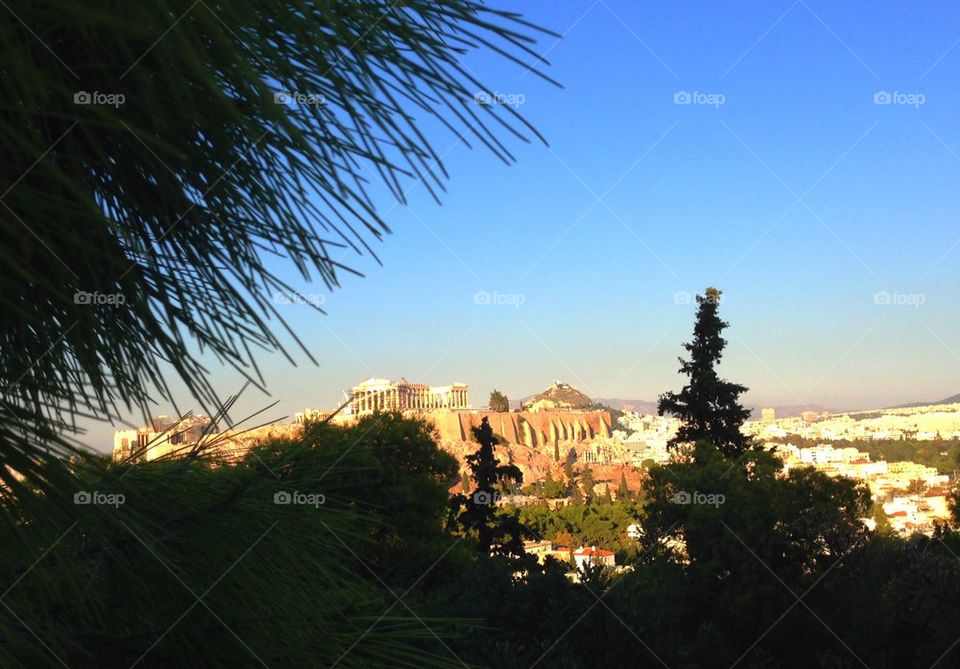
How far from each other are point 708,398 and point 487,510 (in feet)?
19.9

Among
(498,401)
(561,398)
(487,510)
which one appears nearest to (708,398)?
(487,510)

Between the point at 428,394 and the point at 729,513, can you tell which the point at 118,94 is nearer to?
the point at 729,513

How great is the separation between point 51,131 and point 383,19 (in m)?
0.37

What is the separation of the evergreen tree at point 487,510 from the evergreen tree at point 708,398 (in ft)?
14.6

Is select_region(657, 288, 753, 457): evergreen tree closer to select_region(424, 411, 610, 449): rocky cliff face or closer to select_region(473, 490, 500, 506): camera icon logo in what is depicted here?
select_region(473, 490, 500, 506): camera icon logo

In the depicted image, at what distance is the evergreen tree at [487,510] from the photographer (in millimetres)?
18859

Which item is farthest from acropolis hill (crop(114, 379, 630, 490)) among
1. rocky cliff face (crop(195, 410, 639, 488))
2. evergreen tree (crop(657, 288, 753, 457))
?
evergreen tree (crop(657, 288, 753, 457))

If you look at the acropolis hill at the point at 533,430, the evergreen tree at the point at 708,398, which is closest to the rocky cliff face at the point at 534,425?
the acropolis hill at the point at 533,430

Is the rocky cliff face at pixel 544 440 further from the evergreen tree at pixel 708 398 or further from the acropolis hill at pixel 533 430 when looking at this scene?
the evergreen tree at pixel 708 398

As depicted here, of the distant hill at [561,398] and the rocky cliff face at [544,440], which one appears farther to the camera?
the distant hill at [561,398]

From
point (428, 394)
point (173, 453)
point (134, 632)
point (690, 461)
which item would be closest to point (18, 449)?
point (134, 632)

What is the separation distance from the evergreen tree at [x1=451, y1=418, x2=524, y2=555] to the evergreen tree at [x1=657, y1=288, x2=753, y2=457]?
14.6 feet

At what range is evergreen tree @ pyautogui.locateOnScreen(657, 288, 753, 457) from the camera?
66.8 ft

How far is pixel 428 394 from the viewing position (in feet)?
279
